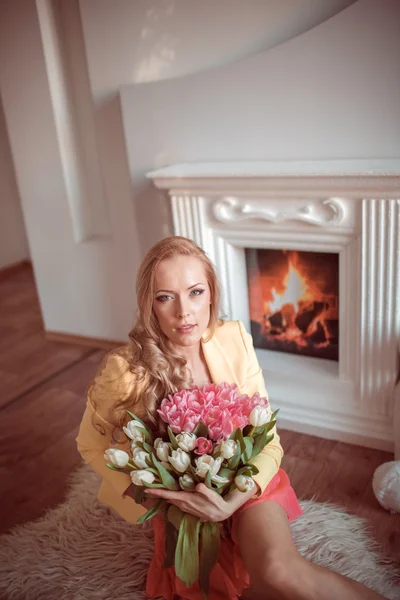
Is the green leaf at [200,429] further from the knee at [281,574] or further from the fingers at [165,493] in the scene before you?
the knee at [281,574]

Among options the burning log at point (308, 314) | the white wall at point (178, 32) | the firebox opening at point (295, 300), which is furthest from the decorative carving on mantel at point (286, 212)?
the white wall at point (178, 32)

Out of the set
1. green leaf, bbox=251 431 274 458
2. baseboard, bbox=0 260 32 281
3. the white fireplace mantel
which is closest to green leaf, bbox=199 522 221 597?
green leaf, bbox=251 431 274 458

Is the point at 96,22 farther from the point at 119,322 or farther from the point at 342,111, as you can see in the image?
the point at 119,322

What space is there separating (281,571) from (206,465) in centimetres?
30

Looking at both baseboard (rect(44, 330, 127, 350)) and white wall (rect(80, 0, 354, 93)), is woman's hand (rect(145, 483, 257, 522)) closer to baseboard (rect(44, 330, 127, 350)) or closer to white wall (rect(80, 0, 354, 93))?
white wall (rect(80, 0, 354, 93))

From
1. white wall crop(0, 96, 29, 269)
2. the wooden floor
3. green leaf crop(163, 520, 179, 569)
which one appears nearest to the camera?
green leaf crop(163, 520, 179, 569)

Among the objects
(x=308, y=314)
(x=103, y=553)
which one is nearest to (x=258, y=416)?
(x=103, y=553)

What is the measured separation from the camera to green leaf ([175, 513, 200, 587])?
141 cm

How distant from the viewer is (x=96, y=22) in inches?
111

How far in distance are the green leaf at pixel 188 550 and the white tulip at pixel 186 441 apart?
0.21m

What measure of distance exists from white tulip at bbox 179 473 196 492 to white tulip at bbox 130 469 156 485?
7 centimetres

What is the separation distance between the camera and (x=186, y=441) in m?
1.32

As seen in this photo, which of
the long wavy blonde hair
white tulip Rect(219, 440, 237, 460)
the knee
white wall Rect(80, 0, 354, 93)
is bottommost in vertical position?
the knee

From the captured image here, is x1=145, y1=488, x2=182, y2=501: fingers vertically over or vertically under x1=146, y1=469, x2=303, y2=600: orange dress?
over
